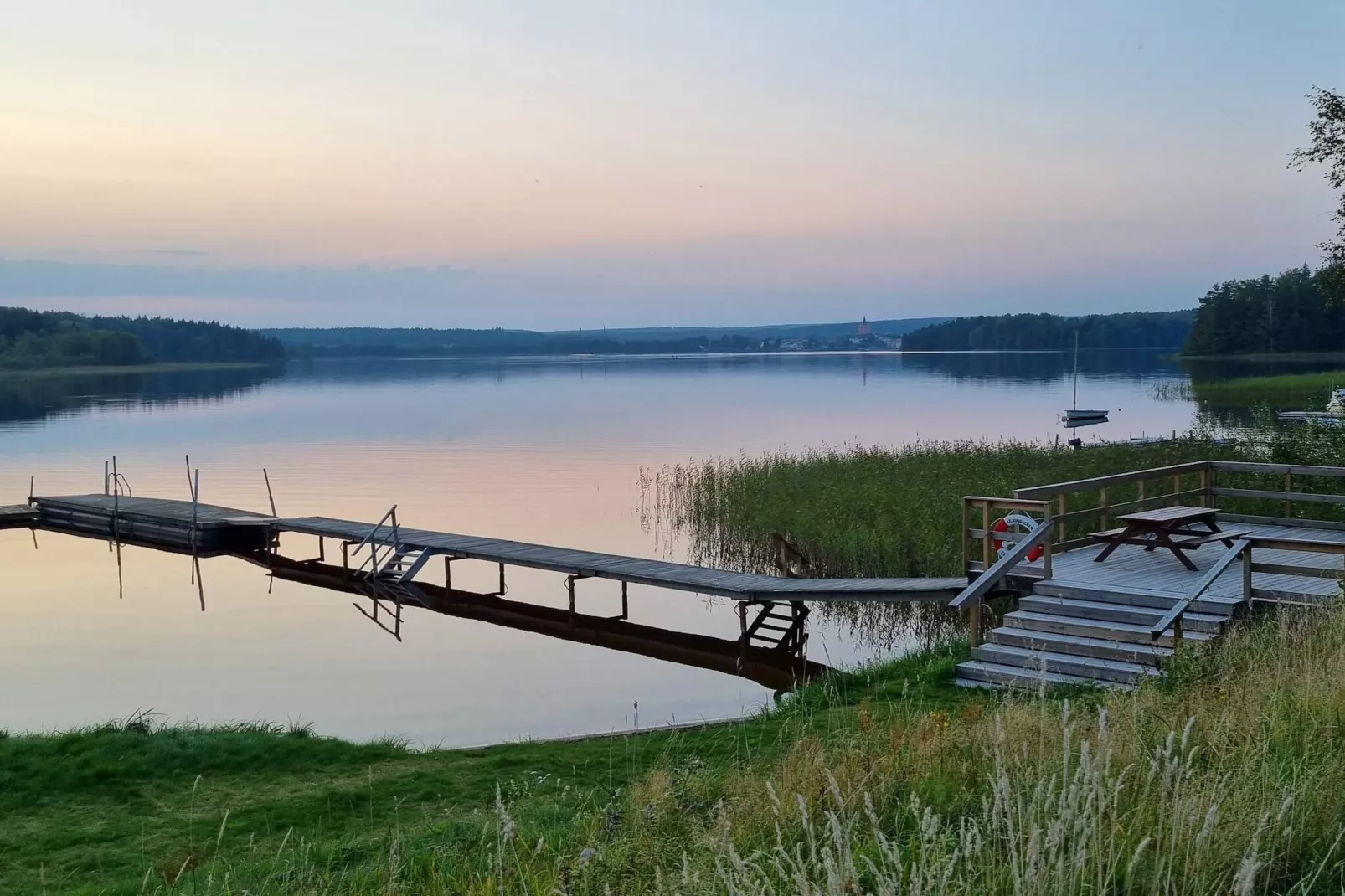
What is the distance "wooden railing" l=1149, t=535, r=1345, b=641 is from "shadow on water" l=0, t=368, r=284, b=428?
62.3 metres

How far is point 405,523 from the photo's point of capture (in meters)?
27.8

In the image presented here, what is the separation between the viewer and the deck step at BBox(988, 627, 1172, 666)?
1043cm

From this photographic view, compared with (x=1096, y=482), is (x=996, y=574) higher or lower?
lower

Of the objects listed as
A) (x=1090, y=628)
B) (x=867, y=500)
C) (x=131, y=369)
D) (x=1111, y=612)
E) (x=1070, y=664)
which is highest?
(x=131, y=369)

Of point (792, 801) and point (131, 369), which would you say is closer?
point (792, 801)

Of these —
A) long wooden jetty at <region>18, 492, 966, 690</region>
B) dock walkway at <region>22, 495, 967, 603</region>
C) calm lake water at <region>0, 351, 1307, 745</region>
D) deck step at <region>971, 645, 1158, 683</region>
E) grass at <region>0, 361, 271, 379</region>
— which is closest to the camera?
deck step at <region>971, 645, 1158, 683</region>

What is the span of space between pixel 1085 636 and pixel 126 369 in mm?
145401

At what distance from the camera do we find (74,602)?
68.0ft

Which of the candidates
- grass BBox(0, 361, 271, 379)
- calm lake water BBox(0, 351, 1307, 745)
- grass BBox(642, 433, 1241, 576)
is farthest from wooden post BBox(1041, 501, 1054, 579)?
grass BBox(0, 361, 271, 379)

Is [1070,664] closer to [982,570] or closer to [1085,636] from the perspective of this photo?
[1085,636]

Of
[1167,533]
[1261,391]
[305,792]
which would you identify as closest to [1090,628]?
[1167,533]

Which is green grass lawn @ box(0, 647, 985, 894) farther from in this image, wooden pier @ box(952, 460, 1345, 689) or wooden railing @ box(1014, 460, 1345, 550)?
wooden railing @ box(1014, 460, 1345, 550)

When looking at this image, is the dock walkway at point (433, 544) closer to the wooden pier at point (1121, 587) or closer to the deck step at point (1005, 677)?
the wooden pier at point (1121, 587)

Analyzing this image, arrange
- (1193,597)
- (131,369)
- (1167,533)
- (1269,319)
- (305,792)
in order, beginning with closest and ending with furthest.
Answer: (305,792) → (1193,597) → (1167,533) → (1269,319) → (131,369)
